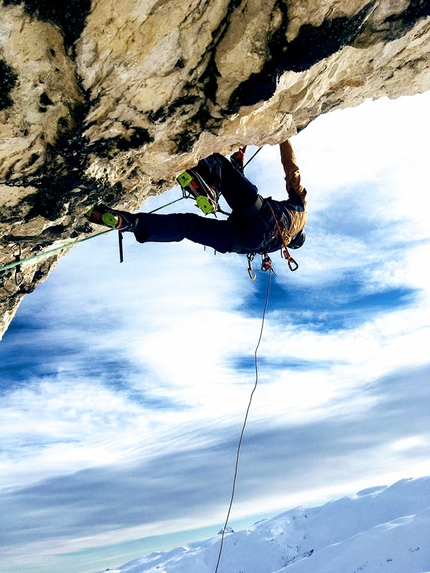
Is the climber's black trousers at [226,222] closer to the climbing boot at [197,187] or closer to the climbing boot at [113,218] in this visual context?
the climbing boot at [197,187]

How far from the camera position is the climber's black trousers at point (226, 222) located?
5.77 metres

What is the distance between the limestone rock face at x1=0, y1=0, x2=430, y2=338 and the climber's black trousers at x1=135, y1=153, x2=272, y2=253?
1.06 ft

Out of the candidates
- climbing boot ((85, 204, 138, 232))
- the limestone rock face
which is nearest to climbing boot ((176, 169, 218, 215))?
the limestone rock face

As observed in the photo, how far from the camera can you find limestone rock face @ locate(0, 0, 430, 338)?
392 centimetres

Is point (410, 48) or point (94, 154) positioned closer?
point (94, 154)

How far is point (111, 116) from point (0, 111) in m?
1.13

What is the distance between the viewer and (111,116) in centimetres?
483

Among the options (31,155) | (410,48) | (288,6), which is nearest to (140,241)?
(31,155)

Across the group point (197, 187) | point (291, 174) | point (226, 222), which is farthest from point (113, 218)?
point (291, 174)

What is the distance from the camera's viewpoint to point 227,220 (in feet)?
21.0

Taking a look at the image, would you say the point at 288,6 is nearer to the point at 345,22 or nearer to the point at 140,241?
the point at 345,22

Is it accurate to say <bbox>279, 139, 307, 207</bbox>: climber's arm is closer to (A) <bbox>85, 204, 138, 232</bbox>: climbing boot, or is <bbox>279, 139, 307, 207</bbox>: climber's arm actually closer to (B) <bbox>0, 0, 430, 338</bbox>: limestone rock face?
(B) <bbox>0, 0, 430, 338</bbox>: limestone rock face

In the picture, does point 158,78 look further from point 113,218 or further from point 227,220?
point 227,220

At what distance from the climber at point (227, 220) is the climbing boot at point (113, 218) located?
0.03m
